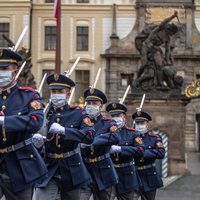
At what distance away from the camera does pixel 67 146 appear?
313 inches

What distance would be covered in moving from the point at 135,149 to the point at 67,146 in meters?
3.18

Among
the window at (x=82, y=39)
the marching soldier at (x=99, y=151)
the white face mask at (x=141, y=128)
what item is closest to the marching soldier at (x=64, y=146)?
the marching soldier at (x=99, y=151)

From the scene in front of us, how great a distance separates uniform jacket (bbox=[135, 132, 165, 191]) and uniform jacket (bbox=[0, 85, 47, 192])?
18.3ft

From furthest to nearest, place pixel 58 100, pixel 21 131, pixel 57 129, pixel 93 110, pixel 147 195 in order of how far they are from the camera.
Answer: pixel 147 195 < pixel 93 110 < pixel 58 100 < pixel 57 129 < pixel 21 131

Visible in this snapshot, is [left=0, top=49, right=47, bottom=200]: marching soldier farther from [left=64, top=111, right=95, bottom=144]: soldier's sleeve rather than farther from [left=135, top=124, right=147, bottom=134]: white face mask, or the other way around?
[left=135, top=124, right=147, bottom=134]: white face mask

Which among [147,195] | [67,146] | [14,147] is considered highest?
[14,147]

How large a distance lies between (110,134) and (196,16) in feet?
114

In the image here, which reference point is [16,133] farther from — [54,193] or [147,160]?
[147,160]

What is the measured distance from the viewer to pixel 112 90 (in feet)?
136

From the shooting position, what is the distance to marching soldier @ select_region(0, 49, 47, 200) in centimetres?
635

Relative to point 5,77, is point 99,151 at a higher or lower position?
lower

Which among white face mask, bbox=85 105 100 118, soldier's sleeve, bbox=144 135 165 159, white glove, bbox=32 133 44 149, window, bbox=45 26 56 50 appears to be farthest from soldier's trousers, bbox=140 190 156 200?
window, bbox=45 26 56 50

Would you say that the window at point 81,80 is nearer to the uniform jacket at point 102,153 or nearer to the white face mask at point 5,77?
the uniform jacket at point 102,153

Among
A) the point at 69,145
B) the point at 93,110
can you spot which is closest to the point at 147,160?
the point at 93,110
